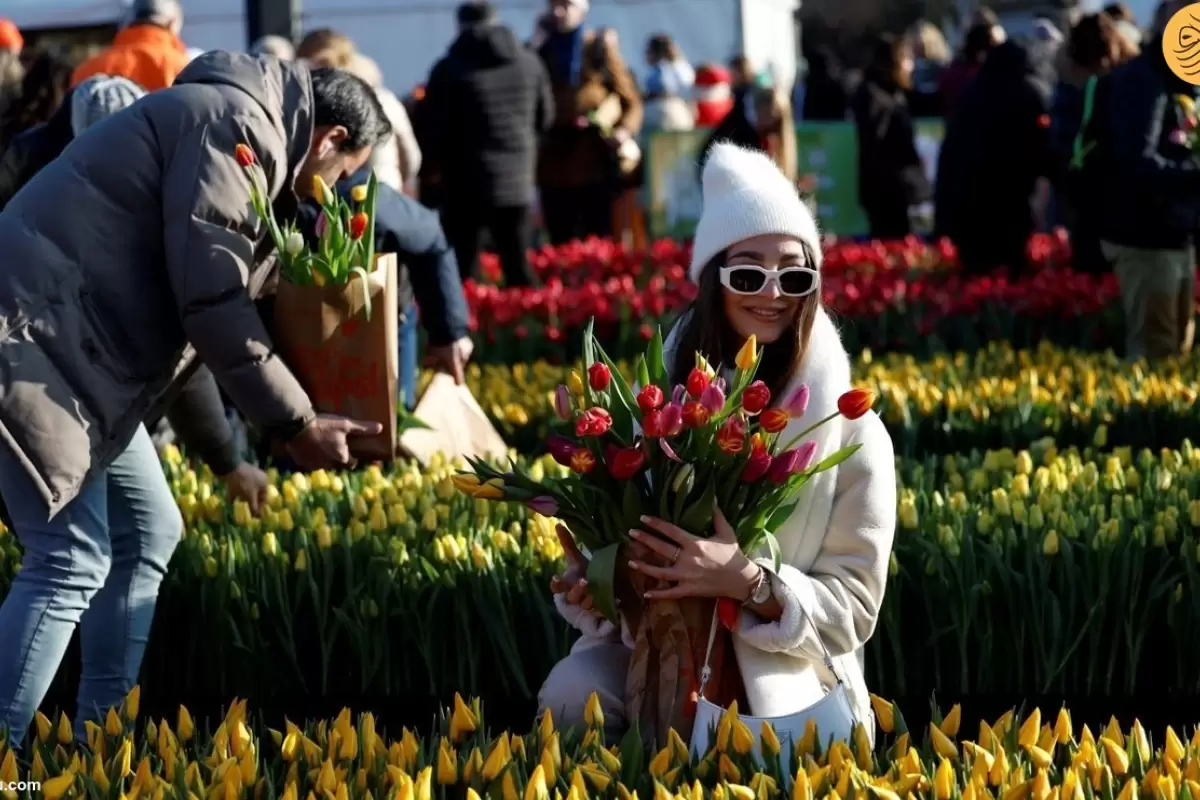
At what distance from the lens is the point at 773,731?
2.89m

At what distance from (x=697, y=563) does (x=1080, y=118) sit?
634 centimetres

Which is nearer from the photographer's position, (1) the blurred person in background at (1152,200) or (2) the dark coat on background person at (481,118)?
(1) the blurred person in background at (1152,200)

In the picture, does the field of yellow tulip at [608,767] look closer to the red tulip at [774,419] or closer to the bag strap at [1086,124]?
the red tulip at [774,419]

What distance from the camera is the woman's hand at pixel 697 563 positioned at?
2.97 metres

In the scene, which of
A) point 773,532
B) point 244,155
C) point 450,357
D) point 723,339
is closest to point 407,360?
point 450,357

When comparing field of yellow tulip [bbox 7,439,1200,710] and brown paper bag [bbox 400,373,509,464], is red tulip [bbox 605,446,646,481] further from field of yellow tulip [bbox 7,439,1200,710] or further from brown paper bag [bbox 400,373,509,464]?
brown paper bag [bbox 400,373,509,464]

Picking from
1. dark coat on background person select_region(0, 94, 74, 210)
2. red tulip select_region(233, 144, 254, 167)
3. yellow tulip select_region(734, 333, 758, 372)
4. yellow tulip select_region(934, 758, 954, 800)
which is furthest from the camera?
dark coat on background person select_region(0, 94, 74, 210)

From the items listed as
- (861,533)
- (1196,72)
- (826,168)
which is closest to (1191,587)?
(861,533)

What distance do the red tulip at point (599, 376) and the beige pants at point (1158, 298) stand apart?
4965 millimetres

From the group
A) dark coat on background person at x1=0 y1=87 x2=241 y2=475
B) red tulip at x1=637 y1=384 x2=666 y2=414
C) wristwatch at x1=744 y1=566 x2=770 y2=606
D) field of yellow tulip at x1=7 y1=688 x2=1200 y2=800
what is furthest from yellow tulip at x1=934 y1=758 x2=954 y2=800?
dark coat on background person at x1=0 y1=87 x2=241 y2=475

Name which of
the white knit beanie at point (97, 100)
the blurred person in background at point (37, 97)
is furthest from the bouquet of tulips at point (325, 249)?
the blurred person in background at point (37, 97)

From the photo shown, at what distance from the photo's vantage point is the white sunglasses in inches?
129

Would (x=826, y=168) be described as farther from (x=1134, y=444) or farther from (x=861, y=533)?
(x=861, y=533)

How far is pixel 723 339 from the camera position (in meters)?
3.43
